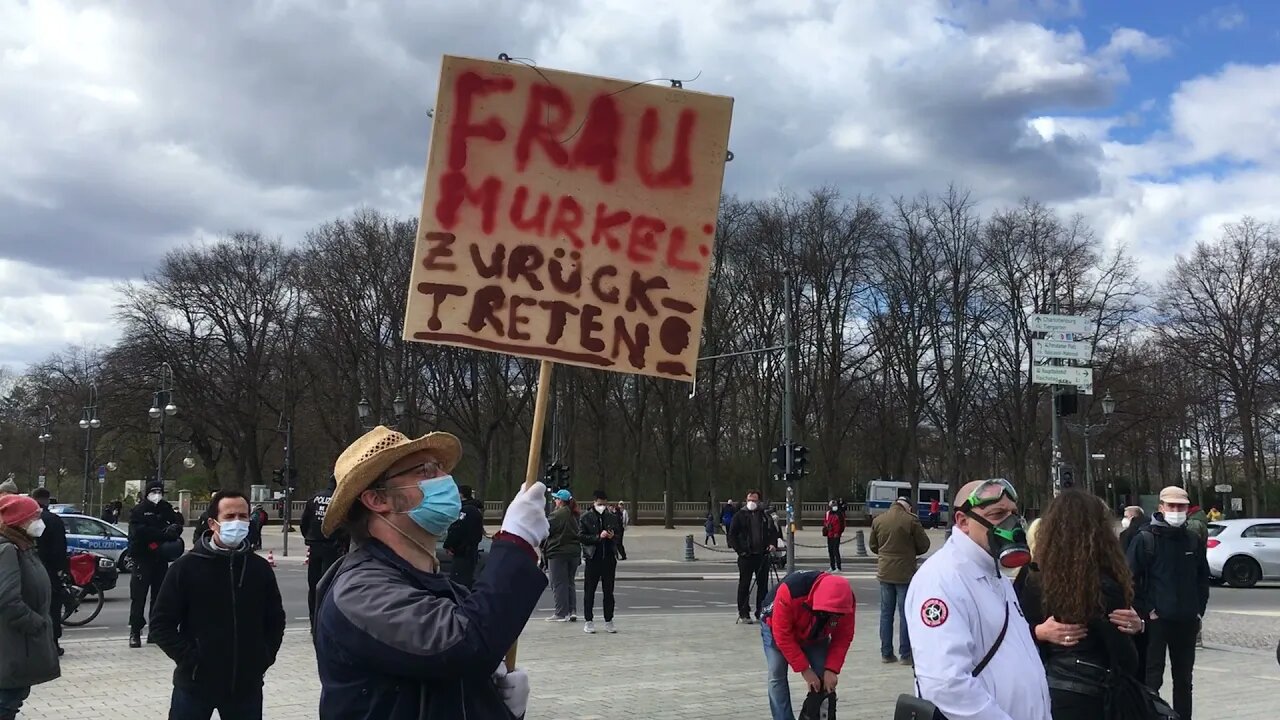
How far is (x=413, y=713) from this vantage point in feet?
8.40

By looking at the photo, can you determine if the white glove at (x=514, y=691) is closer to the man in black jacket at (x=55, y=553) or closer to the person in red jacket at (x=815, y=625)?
the person in red jacket at (x=815, y=625)

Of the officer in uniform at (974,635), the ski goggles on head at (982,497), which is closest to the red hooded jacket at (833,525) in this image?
the ski goggles on head at (982,497)

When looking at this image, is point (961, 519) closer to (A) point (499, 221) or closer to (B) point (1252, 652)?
(A) point (499, 221)

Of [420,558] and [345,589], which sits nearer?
[345,589]

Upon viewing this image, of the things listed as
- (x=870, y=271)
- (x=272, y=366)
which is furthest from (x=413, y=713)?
(x=272, y=366)

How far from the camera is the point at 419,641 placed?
251 cm

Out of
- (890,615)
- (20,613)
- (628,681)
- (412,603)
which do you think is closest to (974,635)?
(412,603)

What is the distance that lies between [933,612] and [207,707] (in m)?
3.70

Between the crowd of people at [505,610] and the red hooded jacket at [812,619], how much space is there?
0.01m

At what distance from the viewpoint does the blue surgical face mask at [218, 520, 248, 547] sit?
614 centimetres

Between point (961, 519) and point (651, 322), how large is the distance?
1.32m

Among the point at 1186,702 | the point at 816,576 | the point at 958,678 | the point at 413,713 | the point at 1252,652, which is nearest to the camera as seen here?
the point at 413,713

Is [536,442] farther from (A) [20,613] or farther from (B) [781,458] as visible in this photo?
(B) [781,458]

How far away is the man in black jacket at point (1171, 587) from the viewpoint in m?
8.27
